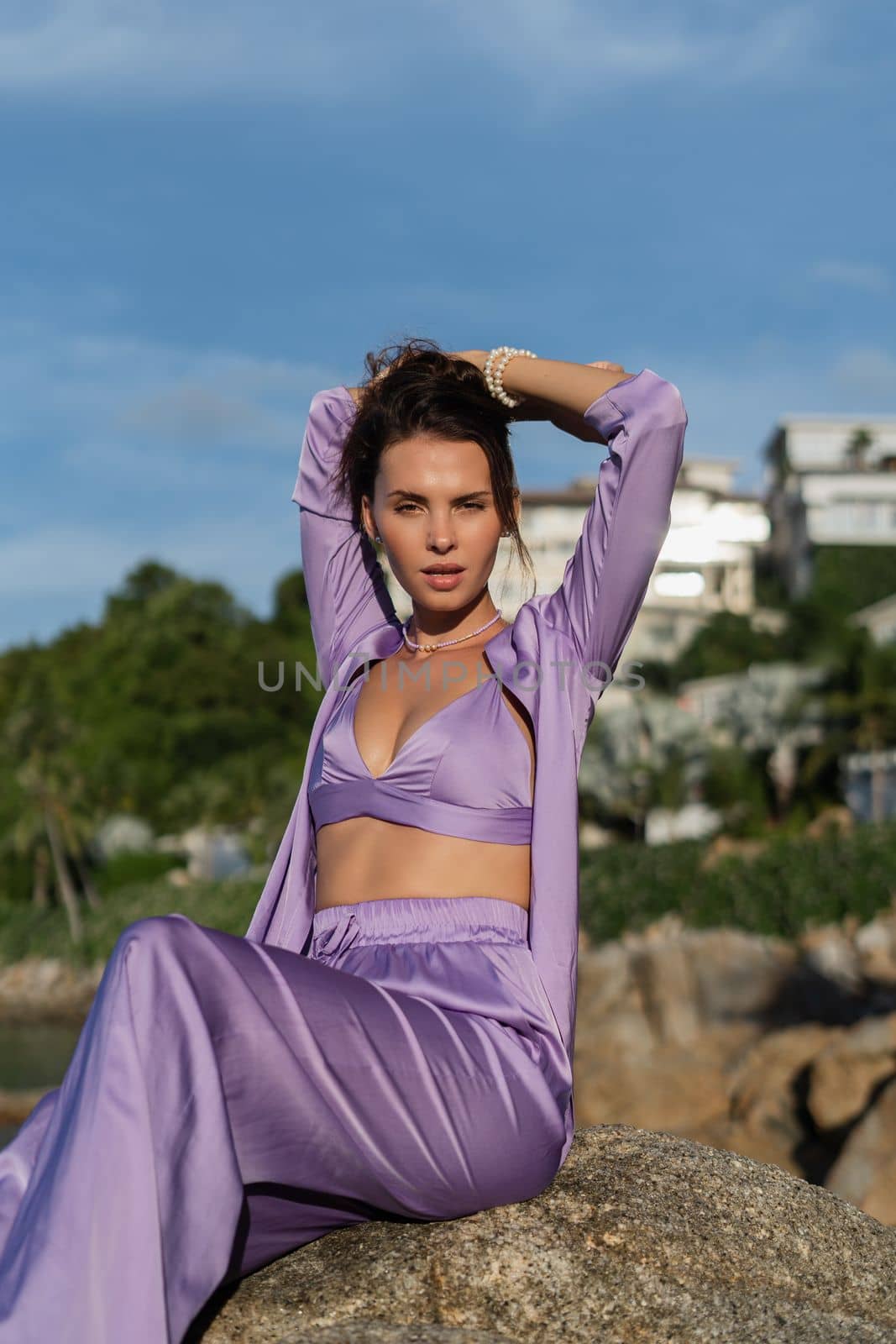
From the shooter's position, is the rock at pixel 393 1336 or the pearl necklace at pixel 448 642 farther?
the pearl necklace at pixel 448 642

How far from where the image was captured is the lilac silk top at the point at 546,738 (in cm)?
310

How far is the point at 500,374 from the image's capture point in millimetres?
3432

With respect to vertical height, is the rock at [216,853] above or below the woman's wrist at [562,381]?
below

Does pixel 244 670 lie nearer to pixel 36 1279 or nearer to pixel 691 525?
pixel 691 525

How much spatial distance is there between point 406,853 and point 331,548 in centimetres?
103

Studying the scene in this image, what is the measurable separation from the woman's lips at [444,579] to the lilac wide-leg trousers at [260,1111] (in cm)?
72

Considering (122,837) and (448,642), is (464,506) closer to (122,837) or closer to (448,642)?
(448,642)

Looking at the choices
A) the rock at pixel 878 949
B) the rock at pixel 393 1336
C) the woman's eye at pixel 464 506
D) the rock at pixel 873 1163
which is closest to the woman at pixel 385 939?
the woman's eye at pixel 464 506

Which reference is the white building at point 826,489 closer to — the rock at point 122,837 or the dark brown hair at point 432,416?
the rock at point 122,837

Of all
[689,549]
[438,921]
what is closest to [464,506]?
[438,921]

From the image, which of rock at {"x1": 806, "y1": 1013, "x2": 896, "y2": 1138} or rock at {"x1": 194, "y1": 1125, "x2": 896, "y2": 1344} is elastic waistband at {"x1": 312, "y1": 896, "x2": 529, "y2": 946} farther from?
rock at {"x1": 806, "y1": 1013, "x2": 896, "y2": 1138}

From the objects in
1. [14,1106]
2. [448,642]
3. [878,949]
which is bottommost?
[14,1106]

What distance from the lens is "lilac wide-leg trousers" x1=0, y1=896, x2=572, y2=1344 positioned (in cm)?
229

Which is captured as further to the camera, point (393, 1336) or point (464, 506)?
point (464, 506)
